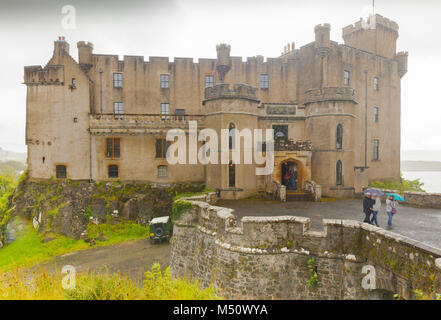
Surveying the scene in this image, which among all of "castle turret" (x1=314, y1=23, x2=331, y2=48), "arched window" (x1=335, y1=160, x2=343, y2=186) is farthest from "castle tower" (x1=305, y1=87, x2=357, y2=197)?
"castle turret" (x1=314, y1=23, x2=331, y2=48)

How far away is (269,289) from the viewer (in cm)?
973

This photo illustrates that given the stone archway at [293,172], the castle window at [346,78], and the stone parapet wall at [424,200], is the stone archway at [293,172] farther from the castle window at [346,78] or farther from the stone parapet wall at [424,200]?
the castle window at [346,78]

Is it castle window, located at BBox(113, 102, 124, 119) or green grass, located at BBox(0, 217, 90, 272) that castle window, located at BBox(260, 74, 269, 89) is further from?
green grass, located at BBox(0, 217, 90, 272)

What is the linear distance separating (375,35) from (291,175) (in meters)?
20.6

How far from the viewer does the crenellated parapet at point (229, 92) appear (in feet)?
60.2

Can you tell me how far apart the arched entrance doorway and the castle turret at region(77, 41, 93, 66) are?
865 inches

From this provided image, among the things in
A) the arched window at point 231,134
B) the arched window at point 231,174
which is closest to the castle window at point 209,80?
the arched window at point 231,134

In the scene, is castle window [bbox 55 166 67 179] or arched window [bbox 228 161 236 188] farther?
castle window [bbox 55 166 67 179]

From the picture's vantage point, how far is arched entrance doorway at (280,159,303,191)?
20.1 metres

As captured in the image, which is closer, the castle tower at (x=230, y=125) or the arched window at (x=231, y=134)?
the castle tower at (x=230, y=125)

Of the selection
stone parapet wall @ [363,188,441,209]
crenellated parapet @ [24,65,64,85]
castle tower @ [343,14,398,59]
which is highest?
castle tower @ [343,14,398,59]
